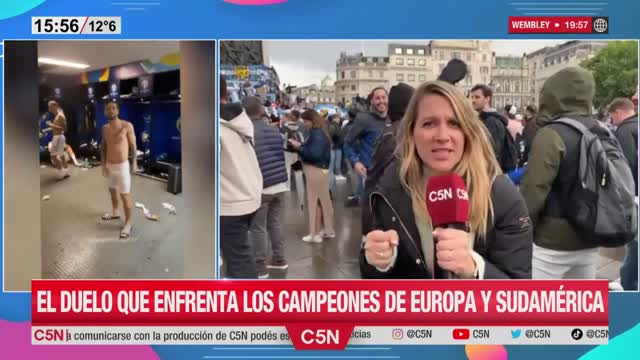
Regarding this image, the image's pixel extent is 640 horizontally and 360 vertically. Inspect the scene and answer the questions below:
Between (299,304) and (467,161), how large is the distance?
89 cm

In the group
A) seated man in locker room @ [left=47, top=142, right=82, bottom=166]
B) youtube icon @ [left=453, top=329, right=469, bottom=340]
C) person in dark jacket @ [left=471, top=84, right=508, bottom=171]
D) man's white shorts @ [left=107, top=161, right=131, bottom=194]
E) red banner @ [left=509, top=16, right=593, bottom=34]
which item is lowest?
youtube icon @ [left=453, top=329, right=469, bottom=340]

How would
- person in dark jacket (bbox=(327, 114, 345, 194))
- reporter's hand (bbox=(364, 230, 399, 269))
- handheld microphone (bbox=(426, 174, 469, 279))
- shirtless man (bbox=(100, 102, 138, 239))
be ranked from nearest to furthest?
1. handheld microphone (bbox=(426, 174, 469, 279))
2. reporter's hand (bbox=(364, 230, 399, 269))
3. shirtless man (bbox=(100, 102, 138, 239))
4. person in dark jacket (bbox=(327, 114, 345, 194))

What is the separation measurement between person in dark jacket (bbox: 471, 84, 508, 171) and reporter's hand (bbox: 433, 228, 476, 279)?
1.48 ft

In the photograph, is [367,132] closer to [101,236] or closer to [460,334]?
[460,334]

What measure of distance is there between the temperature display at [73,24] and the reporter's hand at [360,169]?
1096mm

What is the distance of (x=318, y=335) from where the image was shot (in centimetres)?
239

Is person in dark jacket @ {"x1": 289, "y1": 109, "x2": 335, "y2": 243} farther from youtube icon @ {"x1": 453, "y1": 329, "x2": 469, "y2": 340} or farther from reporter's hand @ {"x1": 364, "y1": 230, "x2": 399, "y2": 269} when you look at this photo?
youtube icon @ {"x1": 453, "y1": 329, "x2": 469, "y2": 340}

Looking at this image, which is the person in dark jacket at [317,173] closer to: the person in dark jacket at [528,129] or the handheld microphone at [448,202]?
the handheld microphone at [448,202]

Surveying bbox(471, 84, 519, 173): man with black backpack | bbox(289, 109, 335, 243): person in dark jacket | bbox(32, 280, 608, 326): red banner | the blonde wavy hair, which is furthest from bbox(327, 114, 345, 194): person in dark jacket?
bbox(471, 84, 519, 173): man with black backpack

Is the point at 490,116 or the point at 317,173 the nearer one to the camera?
the point at 490,116

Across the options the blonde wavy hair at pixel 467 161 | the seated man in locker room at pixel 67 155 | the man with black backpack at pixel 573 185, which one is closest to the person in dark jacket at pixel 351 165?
the blonde wavy hair at pixel 467 161

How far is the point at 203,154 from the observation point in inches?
91.6

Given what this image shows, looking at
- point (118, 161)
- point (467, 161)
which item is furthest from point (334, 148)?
point (118, 161)

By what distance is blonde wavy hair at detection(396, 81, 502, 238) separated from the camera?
226 centimetres
